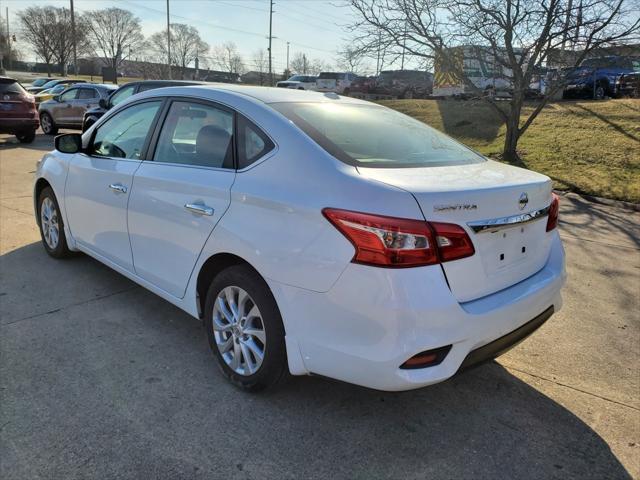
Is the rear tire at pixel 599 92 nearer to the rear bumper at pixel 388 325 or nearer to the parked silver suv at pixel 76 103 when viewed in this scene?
the parked silver suv at pixel 76 103

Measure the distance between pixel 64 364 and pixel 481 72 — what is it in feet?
40.2

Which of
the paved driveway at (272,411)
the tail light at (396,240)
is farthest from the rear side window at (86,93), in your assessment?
the tail light at (396,240)

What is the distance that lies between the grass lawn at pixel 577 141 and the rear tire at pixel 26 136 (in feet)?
40.9

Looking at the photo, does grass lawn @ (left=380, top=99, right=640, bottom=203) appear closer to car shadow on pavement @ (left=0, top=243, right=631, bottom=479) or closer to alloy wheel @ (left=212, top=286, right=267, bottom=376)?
car shadow on pavement @ (left=0, top=243, right=631, bottom=479)

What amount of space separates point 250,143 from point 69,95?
16917mm

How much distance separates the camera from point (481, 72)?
12875 mm

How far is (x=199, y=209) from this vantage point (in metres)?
2.93

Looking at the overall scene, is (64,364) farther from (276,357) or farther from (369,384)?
(369,384)

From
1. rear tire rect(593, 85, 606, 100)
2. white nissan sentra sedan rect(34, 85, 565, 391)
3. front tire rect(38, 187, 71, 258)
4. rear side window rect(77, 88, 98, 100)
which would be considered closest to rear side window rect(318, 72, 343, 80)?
rear tire rect(593, 85, 606, 100)

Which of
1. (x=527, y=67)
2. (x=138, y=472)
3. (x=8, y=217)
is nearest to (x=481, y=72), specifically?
(x=527, y=67)

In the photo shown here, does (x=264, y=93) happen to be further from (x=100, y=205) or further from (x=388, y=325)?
(x=388, y=325)

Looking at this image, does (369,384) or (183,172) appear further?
(183,172)

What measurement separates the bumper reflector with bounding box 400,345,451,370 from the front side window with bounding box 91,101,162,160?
2.44 meters

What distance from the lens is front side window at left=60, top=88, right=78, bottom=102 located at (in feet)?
55.9
